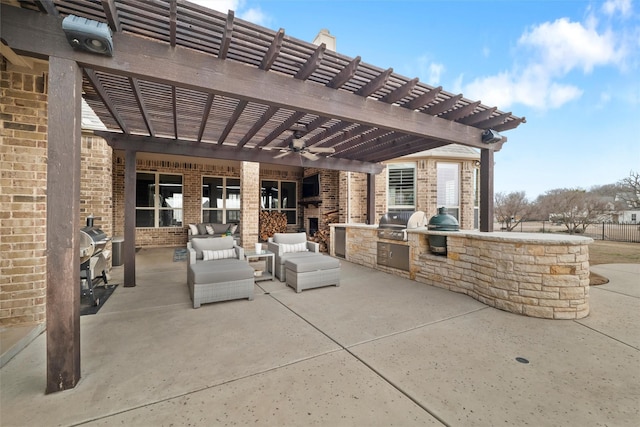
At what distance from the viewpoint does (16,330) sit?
284 cm

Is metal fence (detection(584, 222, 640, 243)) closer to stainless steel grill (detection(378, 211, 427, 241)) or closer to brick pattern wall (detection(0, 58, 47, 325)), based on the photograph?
stainless steel grill (detection(378, 211, 427, 241))

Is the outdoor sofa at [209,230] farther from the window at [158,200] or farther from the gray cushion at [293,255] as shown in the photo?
the gray cushion at [293,255]

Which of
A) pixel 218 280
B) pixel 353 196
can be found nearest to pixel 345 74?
pixel 218 280

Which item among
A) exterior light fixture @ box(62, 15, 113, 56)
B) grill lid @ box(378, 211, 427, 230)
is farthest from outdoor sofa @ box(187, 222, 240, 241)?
exterior light fixture @ box(62, 15, 113, 56)

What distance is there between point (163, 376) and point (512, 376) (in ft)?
9.88

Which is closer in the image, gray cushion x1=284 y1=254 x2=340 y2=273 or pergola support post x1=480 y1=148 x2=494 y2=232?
gray cushion x1=284 y1=254 x2=340 y2=273

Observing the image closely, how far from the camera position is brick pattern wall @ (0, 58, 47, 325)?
2.85 metres

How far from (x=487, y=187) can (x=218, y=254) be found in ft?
17.5

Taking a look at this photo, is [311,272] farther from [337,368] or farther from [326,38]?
[326,38]

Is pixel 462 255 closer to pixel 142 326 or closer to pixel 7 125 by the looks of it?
pixel 142 326

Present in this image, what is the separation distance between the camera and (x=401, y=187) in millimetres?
9680

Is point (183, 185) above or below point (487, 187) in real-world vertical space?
above

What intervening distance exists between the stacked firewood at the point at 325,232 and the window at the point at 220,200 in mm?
4084

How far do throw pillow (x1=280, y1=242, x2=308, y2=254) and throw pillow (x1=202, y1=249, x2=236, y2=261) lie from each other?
1.07m
